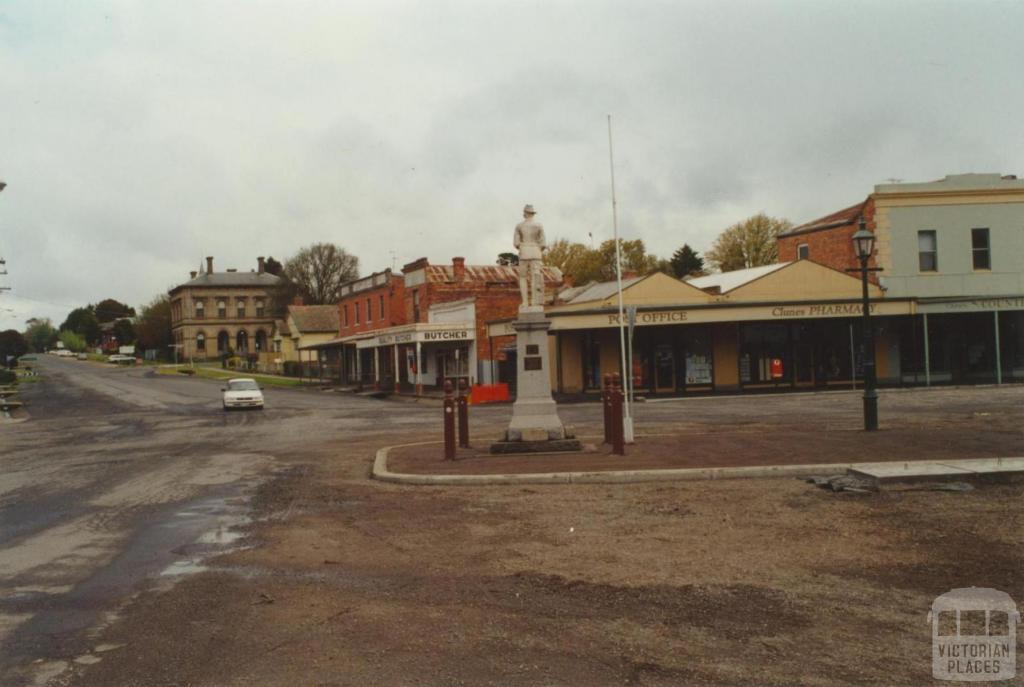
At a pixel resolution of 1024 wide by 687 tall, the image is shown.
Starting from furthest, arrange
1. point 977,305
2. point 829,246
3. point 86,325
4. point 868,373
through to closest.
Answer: point 86,325, point 829,246, point 977,305, point 868,373

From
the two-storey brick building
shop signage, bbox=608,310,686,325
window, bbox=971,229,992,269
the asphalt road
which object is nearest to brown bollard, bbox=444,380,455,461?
the asphalt road

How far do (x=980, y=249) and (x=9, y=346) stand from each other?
266ft

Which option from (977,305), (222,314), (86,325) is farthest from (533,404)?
(86,325)

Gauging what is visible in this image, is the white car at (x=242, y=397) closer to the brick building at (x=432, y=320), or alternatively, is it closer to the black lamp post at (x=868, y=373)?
the brick building at (x=432, y=320)

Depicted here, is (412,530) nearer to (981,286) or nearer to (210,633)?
(210,633)

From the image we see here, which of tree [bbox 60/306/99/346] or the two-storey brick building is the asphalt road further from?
tree [bbox 60/306/99/346]

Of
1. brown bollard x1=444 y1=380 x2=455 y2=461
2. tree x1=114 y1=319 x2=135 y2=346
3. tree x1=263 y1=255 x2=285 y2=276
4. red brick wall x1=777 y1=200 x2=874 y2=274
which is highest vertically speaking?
tree x1=263 y1=255 x2=285 y2=276

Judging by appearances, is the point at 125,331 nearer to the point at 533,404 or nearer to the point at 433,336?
the point at 433,336

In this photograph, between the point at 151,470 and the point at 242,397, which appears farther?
the point at 242,397

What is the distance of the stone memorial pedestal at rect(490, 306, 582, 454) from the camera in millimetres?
15656

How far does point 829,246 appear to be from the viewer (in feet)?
143

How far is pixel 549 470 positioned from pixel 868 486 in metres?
4.49

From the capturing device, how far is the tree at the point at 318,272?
9600cm

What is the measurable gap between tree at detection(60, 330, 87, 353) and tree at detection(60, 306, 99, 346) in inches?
118
